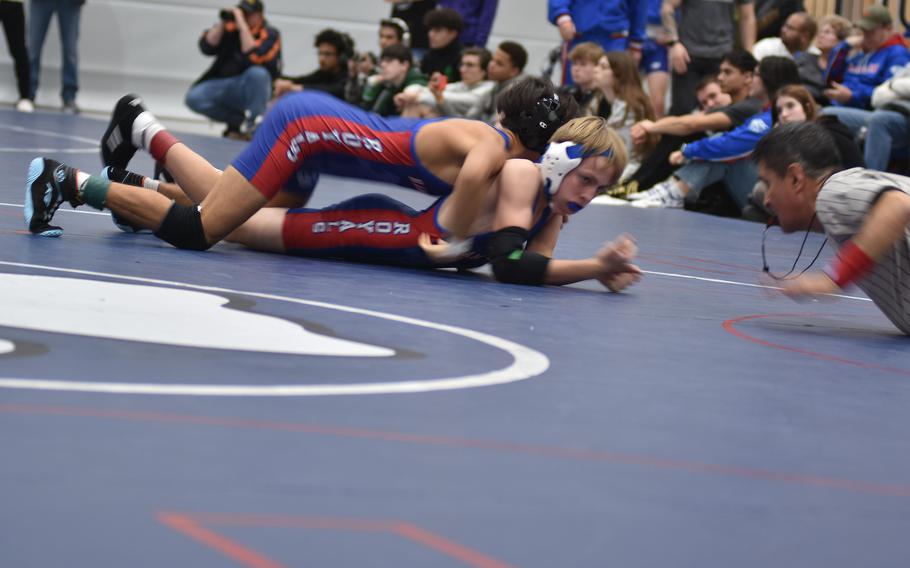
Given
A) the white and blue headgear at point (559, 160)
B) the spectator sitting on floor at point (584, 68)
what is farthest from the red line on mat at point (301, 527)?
the spectator sitting on floor at point (584, 68)

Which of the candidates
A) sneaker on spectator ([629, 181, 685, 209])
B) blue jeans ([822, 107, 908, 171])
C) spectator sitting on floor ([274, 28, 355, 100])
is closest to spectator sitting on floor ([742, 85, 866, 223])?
blue jeans ([822, 107, 908, 171])

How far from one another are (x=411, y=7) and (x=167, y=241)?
993cm

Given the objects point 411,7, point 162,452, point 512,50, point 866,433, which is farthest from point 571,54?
point 162,452

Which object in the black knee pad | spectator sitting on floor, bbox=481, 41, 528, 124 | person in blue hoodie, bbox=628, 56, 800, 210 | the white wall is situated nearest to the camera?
the black knee pad

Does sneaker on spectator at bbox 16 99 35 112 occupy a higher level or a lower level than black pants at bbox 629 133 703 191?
lower

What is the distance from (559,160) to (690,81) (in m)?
7.33

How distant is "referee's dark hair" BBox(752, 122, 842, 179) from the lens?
11.6 ft

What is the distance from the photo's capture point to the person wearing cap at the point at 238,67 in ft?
43.7

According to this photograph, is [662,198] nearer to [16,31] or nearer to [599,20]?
[599,20]

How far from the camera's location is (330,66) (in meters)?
13.9

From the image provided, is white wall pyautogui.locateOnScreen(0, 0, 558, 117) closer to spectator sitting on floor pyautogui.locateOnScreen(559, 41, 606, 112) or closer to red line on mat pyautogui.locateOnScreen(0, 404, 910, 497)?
spectator sitting on floor pyautogui.locateOnScreen(559, 41, 606, 112)

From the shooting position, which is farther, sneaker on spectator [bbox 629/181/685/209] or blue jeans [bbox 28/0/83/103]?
blue jeans [bbox 28/0/83/103]

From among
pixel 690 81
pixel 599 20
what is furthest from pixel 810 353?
pixel 690 81

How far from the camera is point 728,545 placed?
160 cm
